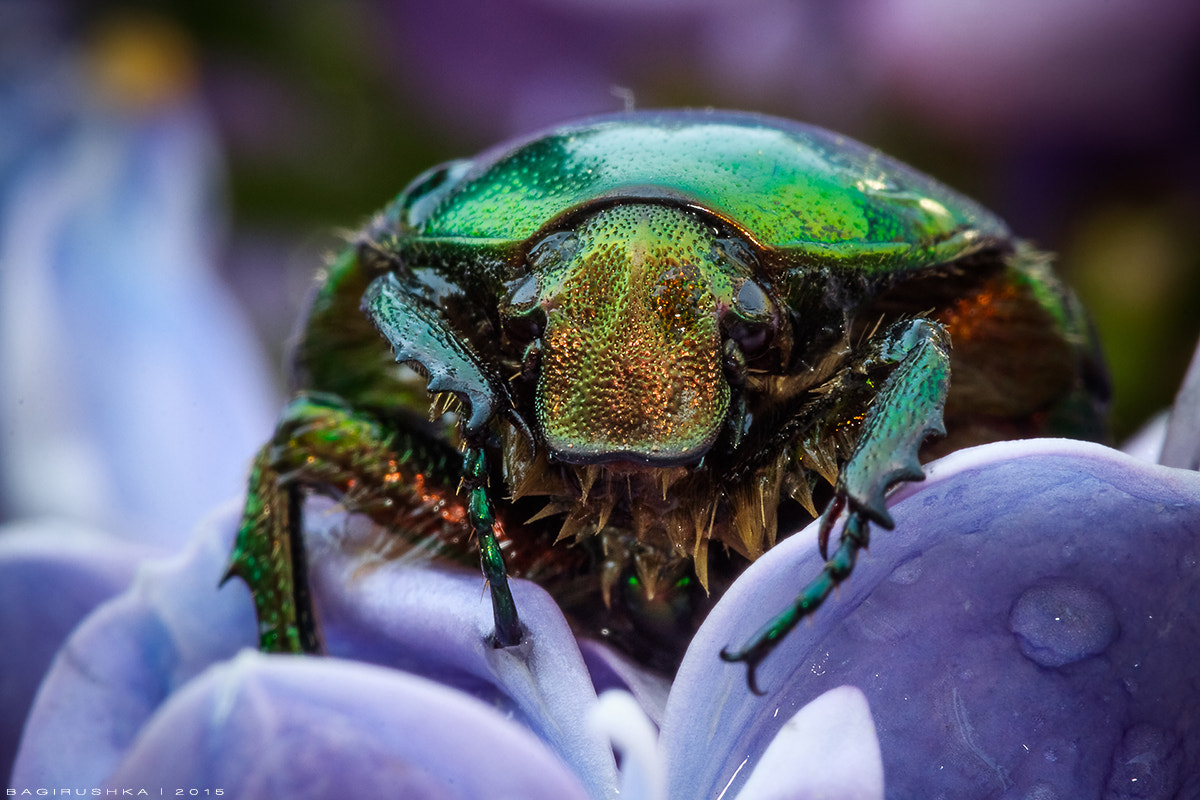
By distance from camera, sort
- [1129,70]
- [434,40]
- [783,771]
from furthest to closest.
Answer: [434,40], [1129,70], [783,771]

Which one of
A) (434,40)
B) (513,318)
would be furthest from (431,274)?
(434,40)

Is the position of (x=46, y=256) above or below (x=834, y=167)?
below

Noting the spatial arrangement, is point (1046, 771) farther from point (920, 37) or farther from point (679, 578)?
point (920, 37)

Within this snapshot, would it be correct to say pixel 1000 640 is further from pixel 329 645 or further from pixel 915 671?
pixel 329 645

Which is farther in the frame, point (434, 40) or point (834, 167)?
point (434, 40)

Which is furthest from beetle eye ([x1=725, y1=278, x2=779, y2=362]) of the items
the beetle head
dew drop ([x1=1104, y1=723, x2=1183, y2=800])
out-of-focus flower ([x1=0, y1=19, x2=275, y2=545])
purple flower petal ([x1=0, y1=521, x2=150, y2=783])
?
out-of-focus flower ([x1=0, y1=19, x2=275, y2=545])

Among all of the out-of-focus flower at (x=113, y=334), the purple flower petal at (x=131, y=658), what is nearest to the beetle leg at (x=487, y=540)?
the purple flower petal at (x=131, y=658)

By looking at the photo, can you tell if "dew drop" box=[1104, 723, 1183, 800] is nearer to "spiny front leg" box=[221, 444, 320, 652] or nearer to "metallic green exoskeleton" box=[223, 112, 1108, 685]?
"metallic green exoskeleton" box=[223, 112, 1108, 685]

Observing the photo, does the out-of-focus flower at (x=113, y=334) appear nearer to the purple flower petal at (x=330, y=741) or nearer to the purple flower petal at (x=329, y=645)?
the purple flower petal at (x=329, y=645)
